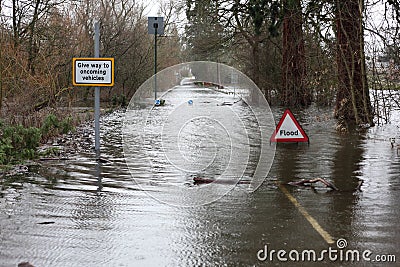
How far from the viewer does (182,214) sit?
309 inches

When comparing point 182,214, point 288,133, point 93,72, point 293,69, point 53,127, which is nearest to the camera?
point 182,214

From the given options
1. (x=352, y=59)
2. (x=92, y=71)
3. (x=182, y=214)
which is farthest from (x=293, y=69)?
(x=182, y=214)

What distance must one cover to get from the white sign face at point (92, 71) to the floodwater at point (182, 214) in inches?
67.6

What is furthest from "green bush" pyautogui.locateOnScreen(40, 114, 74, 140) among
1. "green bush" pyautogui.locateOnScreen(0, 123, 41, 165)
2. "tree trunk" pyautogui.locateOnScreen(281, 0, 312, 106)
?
"tree trunk" pyautogui.locateOnScreen(281, 0, 312, 106)

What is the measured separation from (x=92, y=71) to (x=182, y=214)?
→ 658 centimetres

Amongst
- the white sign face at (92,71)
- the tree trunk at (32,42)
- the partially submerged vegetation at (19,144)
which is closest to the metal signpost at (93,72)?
the white sign face at (92,71)

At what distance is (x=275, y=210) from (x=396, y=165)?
4739 millimetres

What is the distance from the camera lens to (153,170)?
37.8ft

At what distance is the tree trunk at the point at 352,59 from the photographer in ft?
56.4

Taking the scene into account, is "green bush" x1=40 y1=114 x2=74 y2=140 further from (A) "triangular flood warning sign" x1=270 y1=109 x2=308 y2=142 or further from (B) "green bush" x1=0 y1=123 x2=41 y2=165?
(A) "triangular flood warning sign" x1=270 y1=109 x2=308 y2=142

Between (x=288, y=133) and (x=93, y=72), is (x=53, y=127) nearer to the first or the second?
(x=93, y=72)

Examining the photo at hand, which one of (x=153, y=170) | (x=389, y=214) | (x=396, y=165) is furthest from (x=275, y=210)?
(x=396, y=165)

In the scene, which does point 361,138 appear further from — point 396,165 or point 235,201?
point 235,201

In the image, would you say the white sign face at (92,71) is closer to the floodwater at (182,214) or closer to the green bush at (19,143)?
the green bush at (19,143)
